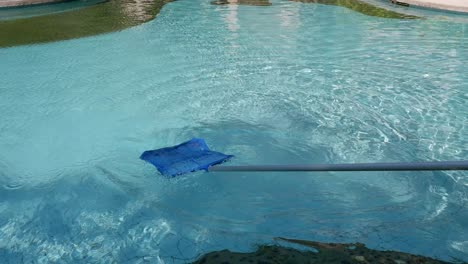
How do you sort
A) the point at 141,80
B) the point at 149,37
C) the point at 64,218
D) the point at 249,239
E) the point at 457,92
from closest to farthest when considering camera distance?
the point at 249,239
the point at 64,218
the point at 457,92
the point at 141,80
the point at 149,37

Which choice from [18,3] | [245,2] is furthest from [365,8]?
[18,3]

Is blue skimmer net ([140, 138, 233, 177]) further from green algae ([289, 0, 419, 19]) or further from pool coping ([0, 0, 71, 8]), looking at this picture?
pool coping ([0, 0, 71, 8])

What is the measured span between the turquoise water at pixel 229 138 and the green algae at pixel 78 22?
2.61 ft

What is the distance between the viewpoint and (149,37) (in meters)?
9.29

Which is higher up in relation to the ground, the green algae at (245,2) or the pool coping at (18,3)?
the green algae at (245,2)

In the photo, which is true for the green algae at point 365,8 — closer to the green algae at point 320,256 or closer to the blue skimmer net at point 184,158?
the blue skimmer net at point 184,158

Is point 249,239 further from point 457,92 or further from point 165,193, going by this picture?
point 457,92

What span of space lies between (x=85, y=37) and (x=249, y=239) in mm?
7368

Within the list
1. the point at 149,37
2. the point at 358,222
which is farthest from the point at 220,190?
the point at 149,37

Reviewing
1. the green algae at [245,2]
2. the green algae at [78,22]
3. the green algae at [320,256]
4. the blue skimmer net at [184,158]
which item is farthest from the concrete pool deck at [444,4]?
the green algae at [320,256]

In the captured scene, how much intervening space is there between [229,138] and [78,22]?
7609 mm

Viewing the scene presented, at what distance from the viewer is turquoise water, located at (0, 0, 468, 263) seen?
343 centimetres

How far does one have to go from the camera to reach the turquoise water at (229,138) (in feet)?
11.2

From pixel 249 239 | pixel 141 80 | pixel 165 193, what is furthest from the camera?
pixel 141 80
